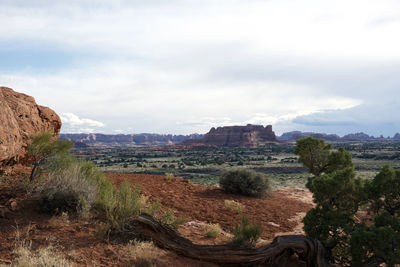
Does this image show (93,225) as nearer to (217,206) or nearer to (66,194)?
(66,194)

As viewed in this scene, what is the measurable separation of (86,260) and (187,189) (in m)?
10.3

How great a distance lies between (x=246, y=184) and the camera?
51.4ft

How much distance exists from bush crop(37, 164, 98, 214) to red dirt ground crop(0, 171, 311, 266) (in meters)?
0.33

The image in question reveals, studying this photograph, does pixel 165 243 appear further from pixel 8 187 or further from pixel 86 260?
pixel 8 187

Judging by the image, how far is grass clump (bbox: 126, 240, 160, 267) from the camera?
530cm

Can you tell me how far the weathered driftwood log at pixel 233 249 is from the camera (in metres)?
6.41

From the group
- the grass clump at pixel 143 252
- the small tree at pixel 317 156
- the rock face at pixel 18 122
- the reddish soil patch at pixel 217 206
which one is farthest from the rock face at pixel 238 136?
the grass clump at pixel 143 252

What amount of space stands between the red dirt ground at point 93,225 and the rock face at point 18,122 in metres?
1.39

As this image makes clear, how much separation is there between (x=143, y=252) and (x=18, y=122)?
6958 millimetres

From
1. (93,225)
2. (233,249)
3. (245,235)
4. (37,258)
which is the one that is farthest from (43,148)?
(245,235)

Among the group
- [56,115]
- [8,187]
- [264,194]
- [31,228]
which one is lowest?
[264,194]

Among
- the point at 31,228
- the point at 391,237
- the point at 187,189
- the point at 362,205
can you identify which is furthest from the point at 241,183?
the point at 31,228

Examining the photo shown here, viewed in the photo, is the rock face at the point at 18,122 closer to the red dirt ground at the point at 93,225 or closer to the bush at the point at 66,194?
the bush at the point at 66,194

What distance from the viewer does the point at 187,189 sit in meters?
15.4
